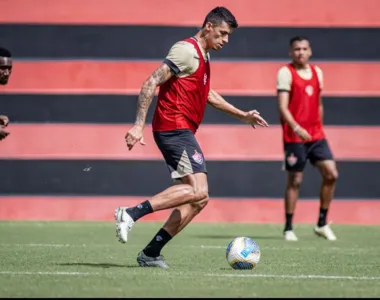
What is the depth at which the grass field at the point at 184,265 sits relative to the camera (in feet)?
24.5

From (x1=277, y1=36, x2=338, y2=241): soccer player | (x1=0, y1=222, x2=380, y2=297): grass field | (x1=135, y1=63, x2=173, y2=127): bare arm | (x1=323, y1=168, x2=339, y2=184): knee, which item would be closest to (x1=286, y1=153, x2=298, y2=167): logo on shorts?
(x1=277, y1=36, x2=338, y2=241): soccer player

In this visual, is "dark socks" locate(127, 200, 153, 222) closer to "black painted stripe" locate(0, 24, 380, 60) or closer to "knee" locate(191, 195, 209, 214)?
"knee" locate(191, 195, 209, 214)

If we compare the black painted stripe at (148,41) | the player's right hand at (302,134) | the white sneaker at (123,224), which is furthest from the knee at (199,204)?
the black painted stripe at (148,41)

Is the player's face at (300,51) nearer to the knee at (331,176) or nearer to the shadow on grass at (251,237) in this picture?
the knee at (331,176)

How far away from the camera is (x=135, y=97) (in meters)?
16.5

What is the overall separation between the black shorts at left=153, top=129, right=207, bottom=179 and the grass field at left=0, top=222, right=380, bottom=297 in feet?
2.72

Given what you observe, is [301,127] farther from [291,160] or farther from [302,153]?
[291,160]

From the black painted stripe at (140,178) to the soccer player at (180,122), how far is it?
6.94m

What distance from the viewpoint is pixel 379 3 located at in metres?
16.5

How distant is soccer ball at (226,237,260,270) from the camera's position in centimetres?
910

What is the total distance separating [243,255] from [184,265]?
0.76 meters

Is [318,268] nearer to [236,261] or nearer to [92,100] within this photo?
[236,261]

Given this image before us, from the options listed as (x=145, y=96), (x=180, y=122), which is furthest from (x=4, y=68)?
(x=180, y=122)

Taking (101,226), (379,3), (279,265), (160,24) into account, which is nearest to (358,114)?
(379,3)
